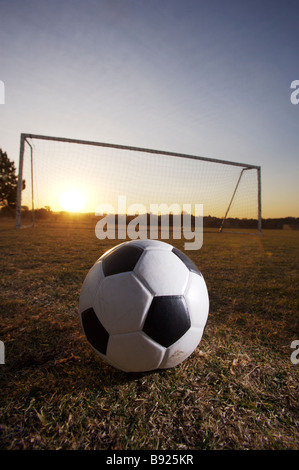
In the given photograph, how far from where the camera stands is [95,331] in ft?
4.66

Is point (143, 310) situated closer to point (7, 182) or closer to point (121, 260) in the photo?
point (121, 260)

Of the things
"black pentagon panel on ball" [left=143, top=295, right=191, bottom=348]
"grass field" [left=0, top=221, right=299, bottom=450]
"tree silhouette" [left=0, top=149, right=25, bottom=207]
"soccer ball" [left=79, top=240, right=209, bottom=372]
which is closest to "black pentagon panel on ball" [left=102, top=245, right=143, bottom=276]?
"soccer ball" [left=79, top=240, right=209, bottom=372]

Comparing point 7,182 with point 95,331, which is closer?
point 95,331

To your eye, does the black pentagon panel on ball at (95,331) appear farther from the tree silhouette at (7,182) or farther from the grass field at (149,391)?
the tree silhouette at (7,182)

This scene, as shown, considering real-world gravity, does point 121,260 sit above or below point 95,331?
above

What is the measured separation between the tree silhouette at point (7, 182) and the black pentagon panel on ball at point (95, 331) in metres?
35.8

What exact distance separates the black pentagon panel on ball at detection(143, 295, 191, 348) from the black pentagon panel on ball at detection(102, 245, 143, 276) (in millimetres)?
269

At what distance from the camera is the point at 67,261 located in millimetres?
4652

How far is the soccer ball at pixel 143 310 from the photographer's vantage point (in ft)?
4.28

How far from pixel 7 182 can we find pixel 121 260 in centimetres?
3857

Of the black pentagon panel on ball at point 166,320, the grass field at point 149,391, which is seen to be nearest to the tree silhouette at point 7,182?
the grass field at point 149,391

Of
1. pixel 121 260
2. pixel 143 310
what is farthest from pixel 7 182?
pixel 143 310

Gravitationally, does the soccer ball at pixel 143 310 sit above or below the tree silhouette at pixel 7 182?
below

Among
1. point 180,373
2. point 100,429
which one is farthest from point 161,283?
point 100,429
